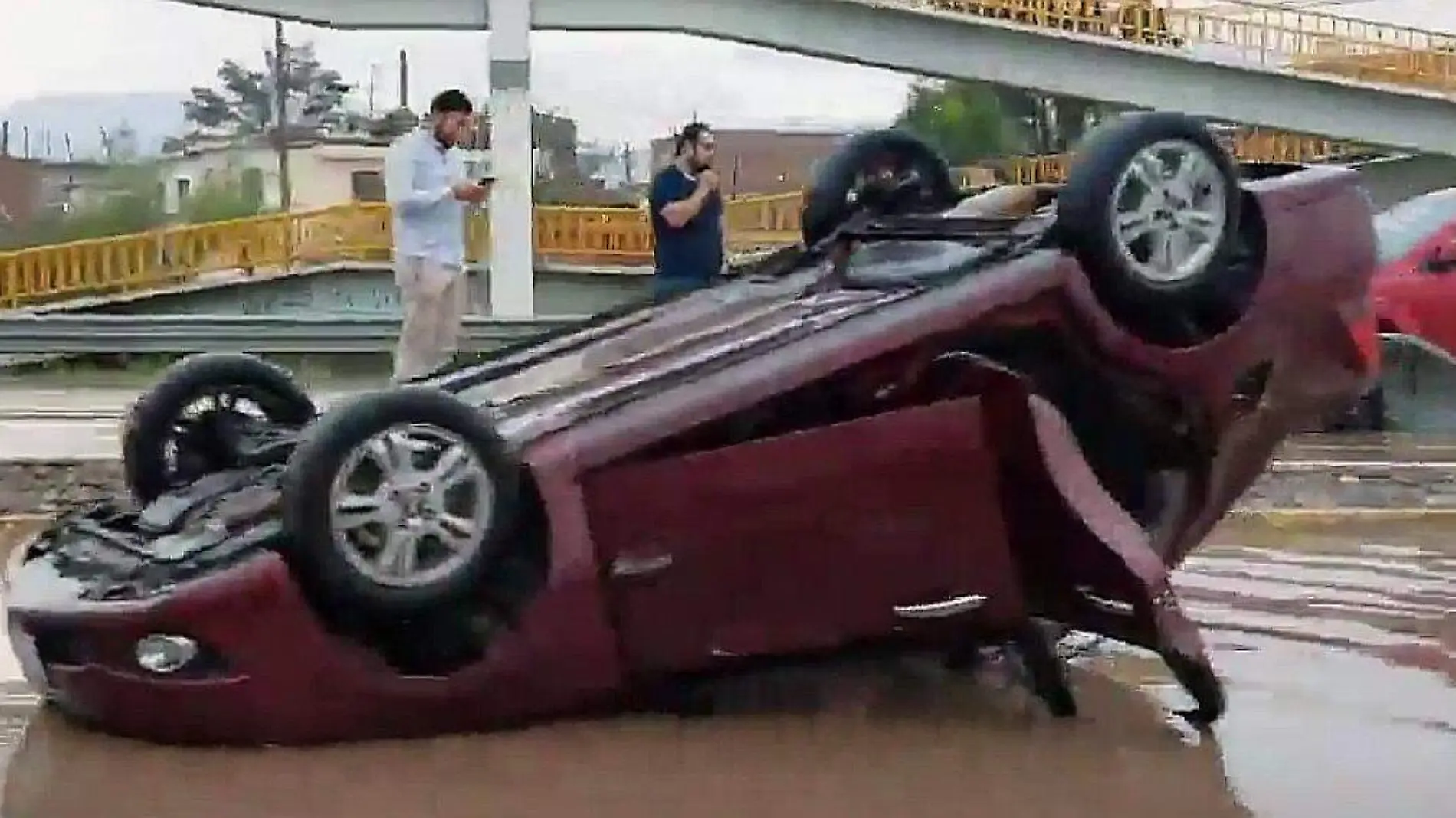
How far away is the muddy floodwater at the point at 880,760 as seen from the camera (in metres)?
3.54

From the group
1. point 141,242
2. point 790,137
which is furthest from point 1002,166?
point 141,242

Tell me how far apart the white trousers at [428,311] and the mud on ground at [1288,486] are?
1415mm

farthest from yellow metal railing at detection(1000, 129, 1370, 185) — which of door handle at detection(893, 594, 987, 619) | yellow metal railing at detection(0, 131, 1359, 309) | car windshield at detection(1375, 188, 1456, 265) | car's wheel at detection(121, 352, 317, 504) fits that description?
door handle at detection(893, 594, 987, 619)

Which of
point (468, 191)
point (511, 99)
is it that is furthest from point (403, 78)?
point (468, 191)

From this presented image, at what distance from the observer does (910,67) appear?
25.0m

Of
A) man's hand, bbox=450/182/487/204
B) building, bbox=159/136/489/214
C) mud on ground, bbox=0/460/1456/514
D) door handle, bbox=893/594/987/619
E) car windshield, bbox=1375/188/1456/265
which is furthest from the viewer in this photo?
building, bbox=159/136/489/214

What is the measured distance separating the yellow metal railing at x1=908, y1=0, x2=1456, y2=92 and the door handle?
20865mm

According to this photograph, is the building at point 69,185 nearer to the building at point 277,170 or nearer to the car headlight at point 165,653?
the building at point 277,170

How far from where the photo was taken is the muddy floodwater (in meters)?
3.54

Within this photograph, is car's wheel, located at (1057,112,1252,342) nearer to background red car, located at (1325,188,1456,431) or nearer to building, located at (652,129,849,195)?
background red car, located at (1325,188,1456,431)

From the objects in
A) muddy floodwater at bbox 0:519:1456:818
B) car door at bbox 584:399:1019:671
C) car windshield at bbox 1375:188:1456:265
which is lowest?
muddy floodwater at bbox 0:519:1456:818

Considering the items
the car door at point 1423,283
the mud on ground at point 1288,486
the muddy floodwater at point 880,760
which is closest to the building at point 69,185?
the mud on ground at point 1288,486

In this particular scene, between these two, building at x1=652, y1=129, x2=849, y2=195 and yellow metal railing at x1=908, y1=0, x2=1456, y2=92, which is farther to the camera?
building at x1=652, y1=129, x2=849, y2=195

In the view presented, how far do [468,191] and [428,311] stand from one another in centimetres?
71
